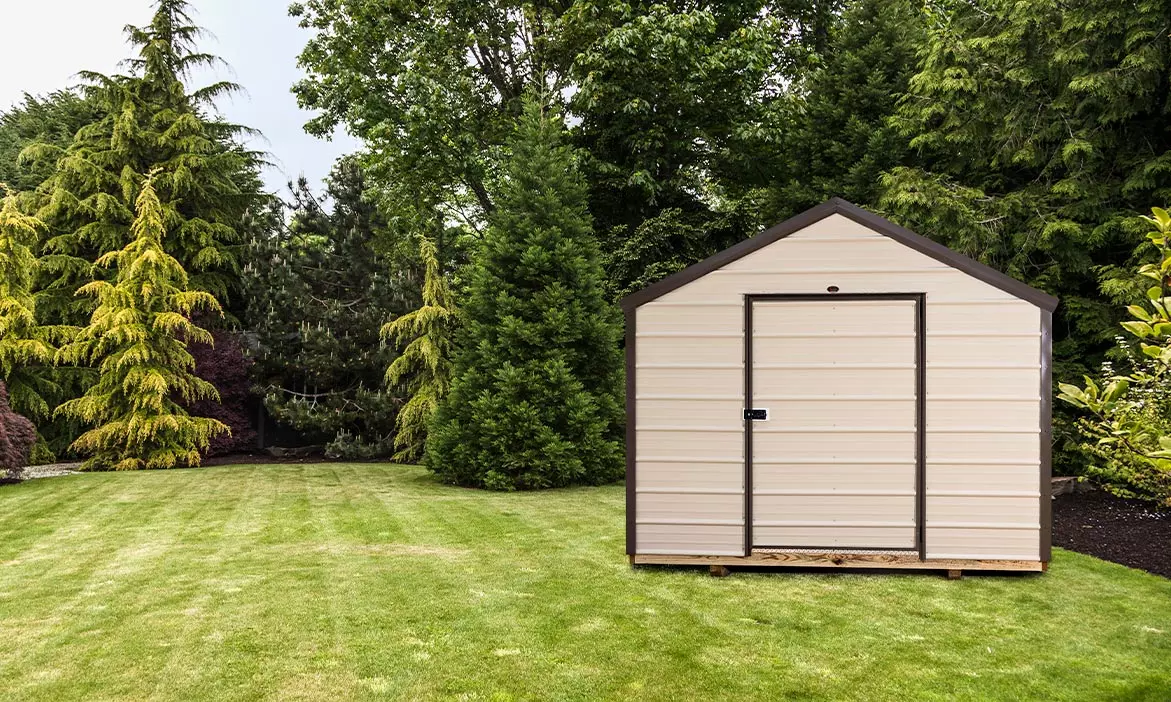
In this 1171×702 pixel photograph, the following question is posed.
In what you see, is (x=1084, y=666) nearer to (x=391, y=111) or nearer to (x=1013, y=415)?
(x=1013, y=415)

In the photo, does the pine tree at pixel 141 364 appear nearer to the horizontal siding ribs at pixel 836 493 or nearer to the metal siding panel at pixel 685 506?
the metal siding panel at pixel 685 506

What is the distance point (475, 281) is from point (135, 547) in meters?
5.72

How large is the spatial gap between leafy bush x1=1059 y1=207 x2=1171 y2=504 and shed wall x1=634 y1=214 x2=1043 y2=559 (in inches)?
27.1

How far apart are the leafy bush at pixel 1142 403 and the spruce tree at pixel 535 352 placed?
5997 millimetres

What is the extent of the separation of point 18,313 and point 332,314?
5.27m

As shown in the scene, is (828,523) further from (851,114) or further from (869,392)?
(851,114)

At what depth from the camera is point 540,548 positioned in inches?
287

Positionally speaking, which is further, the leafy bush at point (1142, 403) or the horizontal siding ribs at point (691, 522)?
the horizontal siding ribs at point (691, 522)

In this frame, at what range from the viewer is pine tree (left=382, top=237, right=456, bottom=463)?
14.7 m

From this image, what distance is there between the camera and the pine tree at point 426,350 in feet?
48.3

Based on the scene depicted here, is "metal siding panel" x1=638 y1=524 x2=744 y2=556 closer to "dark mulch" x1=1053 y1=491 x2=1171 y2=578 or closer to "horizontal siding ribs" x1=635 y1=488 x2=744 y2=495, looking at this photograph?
"horizontal siding ribs" x1=635 y1=488 x2=744 y2=495

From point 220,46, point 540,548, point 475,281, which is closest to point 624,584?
point 540,548

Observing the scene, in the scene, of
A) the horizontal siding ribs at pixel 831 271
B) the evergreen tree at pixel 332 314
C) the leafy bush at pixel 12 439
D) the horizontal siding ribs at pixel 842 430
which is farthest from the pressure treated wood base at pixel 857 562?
the evergreen tree at pixel 332 314

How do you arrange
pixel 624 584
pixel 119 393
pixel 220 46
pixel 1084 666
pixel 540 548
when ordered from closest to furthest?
1. pixel 1084 666
2. pixel 624 584
3. pixel 540 548
4. pixel 119 393
5. pixel 220 46
